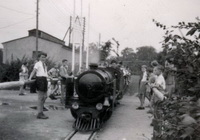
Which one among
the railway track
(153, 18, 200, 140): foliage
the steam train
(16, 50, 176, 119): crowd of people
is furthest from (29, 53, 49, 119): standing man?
(153, 18, 200, 140): foliage

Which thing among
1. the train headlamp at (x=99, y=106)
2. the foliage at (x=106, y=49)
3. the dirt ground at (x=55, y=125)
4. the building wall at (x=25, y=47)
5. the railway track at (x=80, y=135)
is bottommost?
the railway track at (x=80, y=135)

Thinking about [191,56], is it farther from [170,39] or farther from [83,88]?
[83,88]

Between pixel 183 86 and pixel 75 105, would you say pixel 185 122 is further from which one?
pixel 75 105

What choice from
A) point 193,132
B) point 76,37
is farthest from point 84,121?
point 76,37

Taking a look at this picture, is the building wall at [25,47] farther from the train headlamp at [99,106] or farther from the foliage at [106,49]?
the train headlamp at [99,106]

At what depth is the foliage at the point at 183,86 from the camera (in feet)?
4.90

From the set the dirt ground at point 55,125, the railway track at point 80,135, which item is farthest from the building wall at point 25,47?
the railway track at point 80,135

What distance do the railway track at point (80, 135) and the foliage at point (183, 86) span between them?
207 inches

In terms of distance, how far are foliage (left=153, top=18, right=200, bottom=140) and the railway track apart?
17.3 ft

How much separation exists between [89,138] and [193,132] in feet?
20.3

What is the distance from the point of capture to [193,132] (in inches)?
54.5

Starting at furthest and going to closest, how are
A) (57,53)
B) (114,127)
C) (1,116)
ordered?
(57,53)
(1,116)
(114,127)

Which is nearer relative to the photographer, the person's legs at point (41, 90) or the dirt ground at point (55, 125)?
the dirt ground at point (55, 125)

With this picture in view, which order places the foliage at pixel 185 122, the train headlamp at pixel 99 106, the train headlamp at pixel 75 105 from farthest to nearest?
the train headlamp at pixel 75 105, the train headlamp at pixel 99 106, the foliage at pixel 185 122
